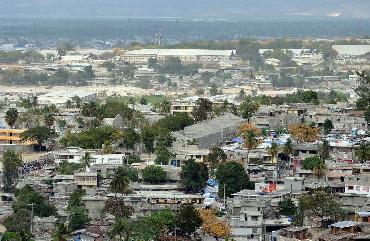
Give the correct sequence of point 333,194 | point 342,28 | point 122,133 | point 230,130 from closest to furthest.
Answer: point 333,194 < point 122,133 < point 230,130 < point 342,28

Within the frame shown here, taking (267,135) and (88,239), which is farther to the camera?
(267,135)

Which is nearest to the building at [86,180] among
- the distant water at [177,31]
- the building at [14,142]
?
the building at [14,142]

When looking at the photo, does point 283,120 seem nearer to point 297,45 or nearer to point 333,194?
point 333,194

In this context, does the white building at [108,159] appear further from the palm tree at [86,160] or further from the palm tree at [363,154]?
the palm tree at [363,154]

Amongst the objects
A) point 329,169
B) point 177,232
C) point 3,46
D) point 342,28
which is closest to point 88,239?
point 177,232

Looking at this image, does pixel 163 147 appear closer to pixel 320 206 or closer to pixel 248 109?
pixel 248 109

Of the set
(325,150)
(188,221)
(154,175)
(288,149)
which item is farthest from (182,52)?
(188,221)
